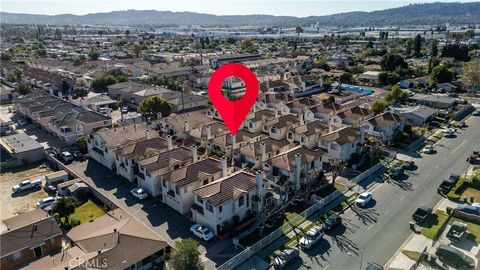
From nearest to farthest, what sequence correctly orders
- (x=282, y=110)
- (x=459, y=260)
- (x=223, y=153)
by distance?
(x=459, y=260) → (x=223, y=153) → (x=282, y=110)

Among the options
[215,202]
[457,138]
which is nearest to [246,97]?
[215,202]

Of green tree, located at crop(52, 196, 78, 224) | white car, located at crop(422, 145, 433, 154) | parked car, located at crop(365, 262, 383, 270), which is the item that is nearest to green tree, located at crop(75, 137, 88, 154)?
green tree, located at crop(52, 196, 78, 224)

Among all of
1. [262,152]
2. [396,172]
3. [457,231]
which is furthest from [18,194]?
[457,231]

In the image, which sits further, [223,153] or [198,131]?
[198,131]

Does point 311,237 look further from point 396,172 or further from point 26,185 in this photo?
point 26,185

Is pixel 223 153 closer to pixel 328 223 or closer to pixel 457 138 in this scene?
pixel 328 223

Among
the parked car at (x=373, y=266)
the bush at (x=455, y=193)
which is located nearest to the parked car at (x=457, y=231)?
the bush at (x=455, y=193)

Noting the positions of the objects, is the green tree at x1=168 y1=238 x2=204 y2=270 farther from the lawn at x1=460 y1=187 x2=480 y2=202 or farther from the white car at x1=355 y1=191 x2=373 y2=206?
the lawn at x1=460 y1=187 x2=480 y2=202
